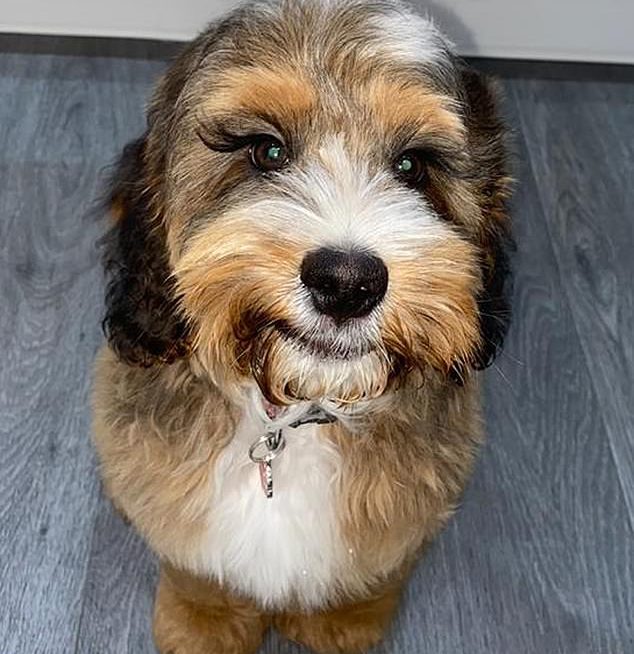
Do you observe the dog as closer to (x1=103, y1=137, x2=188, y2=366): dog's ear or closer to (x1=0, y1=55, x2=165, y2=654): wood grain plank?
(x1=103, y1=137, x2=188, y2=366): dog's ear

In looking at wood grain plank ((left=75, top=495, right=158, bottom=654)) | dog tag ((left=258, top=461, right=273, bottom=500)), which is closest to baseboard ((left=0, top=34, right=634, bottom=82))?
wood grain plank ((left=75, top=495, right=158, bottom=654))

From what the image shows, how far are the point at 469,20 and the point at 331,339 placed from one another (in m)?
1.36

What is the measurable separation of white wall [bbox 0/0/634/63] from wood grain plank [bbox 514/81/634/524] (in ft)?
0.41

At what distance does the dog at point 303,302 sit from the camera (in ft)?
3.44

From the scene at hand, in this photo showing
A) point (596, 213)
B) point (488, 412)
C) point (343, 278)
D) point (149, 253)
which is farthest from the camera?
point (596, 213)

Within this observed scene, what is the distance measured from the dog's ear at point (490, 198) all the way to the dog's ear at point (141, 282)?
31 cm

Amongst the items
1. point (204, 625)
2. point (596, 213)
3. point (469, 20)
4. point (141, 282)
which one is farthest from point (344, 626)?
point (469, 20)

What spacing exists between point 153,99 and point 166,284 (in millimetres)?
198

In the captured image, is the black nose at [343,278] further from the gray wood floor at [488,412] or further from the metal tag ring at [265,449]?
the gray wood floor at [488,412]

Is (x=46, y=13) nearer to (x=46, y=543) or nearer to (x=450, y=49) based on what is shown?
(x=46, y=543)

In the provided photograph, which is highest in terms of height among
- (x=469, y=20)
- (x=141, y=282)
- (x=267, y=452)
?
(x=141, y=282)

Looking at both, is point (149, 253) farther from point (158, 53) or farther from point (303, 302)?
point (158, 53)

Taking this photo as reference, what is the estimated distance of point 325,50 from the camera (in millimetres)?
1118

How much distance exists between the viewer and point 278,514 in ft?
4.29
